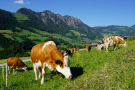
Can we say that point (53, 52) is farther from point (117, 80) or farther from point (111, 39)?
point (111, 39)

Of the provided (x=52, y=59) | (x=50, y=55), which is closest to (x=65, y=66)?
(x=52, y=59)

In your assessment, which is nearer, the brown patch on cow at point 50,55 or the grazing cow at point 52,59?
the grazing cow at point 52,59

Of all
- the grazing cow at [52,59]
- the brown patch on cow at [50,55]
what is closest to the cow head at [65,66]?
the grazing cow at [52,59]

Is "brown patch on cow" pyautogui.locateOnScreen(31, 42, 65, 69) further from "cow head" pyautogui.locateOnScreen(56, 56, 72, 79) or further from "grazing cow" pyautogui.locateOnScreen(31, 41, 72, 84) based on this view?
"cow head" pyautogui.locateOnScreen(56, 56, 72, 79)

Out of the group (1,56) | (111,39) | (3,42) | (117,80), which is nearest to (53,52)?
(117,80)

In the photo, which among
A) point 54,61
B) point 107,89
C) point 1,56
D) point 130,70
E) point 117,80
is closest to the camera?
point 107,89

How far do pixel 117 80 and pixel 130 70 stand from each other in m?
1.48

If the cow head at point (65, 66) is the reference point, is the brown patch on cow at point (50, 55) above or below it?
above

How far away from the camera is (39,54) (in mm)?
8398

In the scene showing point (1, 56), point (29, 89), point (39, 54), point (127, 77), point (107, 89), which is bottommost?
point (1, 56)

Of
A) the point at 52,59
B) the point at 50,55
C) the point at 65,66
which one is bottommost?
the point at 65,66

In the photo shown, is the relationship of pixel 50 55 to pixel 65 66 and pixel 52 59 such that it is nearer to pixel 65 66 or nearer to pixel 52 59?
pixel 52 59

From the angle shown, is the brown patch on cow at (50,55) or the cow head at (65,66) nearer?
the cow head at (65,66)

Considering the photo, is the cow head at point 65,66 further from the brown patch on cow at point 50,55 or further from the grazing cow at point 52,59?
→ the brown patch on cow at point 50,55
